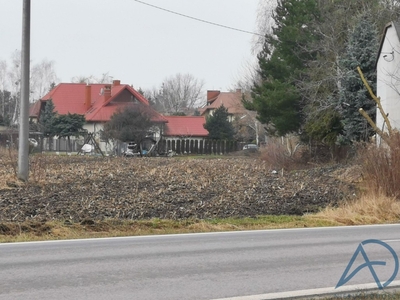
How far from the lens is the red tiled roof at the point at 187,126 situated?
258 feet

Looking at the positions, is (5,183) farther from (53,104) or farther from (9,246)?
(53,104)

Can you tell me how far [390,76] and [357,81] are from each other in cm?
173

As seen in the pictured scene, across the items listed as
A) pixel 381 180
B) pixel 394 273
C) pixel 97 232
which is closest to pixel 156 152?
pixel 381 180

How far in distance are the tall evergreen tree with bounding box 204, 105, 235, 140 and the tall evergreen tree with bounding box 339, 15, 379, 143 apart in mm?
41232

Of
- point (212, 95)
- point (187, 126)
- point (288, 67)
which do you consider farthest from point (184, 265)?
point (212, 95)

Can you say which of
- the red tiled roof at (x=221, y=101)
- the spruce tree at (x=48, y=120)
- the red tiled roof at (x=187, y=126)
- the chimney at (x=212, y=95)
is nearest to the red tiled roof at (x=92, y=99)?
the spruce tree at (x=48, y=120)

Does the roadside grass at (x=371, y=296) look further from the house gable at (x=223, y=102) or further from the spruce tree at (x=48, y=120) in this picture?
the house gable at (x=223, y=102)

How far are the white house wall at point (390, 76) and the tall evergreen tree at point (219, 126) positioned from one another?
42.7m

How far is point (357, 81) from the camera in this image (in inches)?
1362

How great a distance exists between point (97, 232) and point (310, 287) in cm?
723

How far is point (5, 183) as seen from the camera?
22.5 m

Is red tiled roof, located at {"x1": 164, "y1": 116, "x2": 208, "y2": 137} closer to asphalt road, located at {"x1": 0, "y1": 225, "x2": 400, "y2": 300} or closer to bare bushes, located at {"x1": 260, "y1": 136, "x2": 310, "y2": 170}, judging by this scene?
bare bushes, located at {"x1": 260, "y1": 136, "x2": 310, "y2": 170}

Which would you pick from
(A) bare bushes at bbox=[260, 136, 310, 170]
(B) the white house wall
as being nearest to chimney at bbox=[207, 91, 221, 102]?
(A) bare bushes at bbox=[260, 136, 310, 170]

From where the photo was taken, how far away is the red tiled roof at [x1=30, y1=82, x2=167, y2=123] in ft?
246
